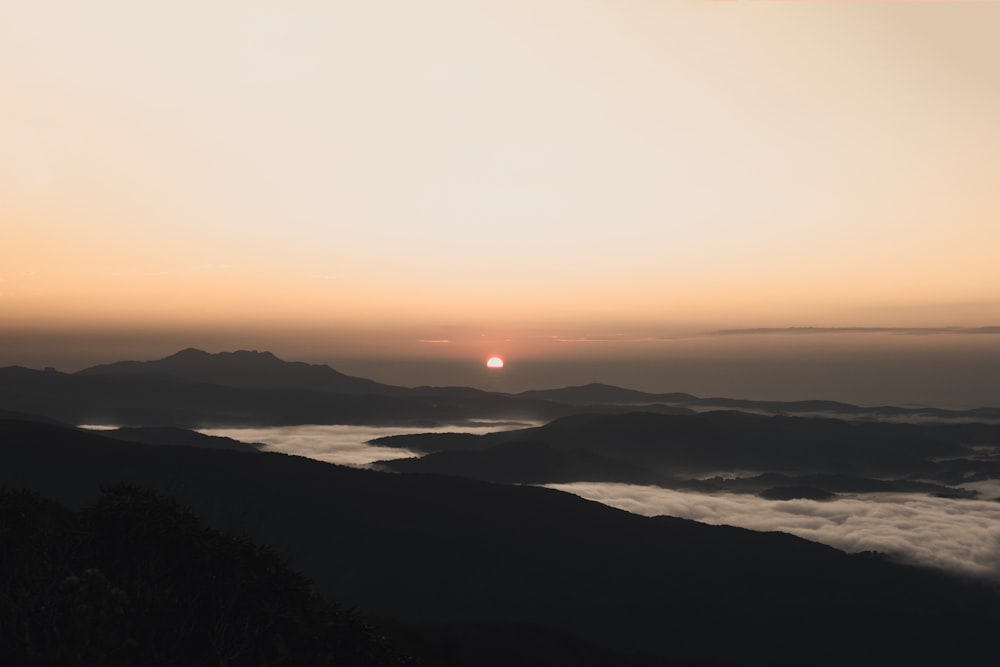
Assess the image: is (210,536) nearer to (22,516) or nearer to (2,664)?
(22,516)

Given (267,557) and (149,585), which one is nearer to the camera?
(149,585)

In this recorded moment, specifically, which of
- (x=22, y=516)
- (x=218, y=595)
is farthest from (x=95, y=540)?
(x=218, y=595)

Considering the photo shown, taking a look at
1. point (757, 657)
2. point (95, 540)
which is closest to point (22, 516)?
point (95, 540)

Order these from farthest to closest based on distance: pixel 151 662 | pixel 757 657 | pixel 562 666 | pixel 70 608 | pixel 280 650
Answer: pixel 757 657 < pixel 562 666 < pixel 280 650 < pixel 151 662 < pixel 70 608

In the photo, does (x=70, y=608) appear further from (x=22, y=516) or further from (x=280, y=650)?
(x=22, y=516)

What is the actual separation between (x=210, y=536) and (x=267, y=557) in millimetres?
3552

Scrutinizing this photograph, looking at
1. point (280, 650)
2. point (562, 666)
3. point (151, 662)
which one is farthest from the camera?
point (562, 666)

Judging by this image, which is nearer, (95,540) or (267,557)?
(95,540)

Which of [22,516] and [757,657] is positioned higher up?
[22,516]

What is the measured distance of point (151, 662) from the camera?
39375 millimetres

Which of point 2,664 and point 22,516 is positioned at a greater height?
point 22,516

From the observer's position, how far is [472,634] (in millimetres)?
153875

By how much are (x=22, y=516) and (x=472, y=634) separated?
115 meters

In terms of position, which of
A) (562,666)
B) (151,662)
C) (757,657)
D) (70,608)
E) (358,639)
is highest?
(70,608)
